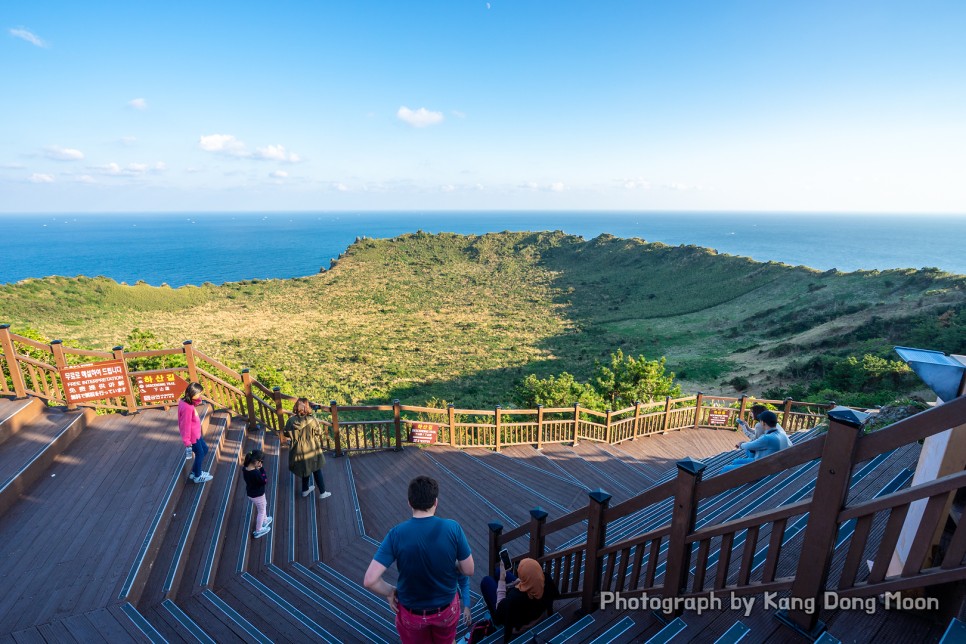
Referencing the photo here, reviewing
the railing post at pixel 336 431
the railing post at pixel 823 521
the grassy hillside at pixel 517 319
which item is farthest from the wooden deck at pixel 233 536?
the grassy hillside at pixel 517 319

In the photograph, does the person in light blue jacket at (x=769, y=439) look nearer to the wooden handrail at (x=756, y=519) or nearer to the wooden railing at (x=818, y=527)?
the wooden railing at (x=818, y=527)

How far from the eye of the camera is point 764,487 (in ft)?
17.6

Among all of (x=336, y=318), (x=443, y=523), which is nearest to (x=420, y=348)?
(x=336, y=318)

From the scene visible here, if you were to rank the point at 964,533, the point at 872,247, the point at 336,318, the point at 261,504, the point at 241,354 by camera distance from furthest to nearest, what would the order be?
the point at 872,247 → the point at 336,318 → the point at 241,354 → the point at 261,504 → the point at 964,533

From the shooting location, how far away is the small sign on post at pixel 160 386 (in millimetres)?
7730

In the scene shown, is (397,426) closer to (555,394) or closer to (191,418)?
(191,418)

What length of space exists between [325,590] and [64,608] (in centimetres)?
229

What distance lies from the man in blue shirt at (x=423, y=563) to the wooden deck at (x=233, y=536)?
1139 millimetres

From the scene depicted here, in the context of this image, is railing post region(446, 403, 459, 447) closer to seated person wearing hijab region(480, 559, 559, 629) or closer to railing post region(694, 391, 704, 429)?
seated person wearing hijab region(480, 559, 559, 629)

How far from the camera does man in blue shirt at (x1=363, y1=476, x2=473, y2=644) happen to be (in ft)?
8.77

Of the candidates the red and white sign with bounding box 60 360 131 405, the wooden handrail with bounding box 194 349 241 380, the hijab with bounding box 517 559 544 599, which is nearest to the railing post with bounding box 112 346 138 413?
the red and white sign with bounding box 60 360 131 405

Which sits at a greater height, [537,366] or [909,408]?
[909,408]

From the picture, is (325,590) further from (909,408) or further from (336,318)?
Result: (336,318)

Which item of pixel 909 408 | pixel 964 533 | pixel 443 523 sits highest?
pixel 964 533
